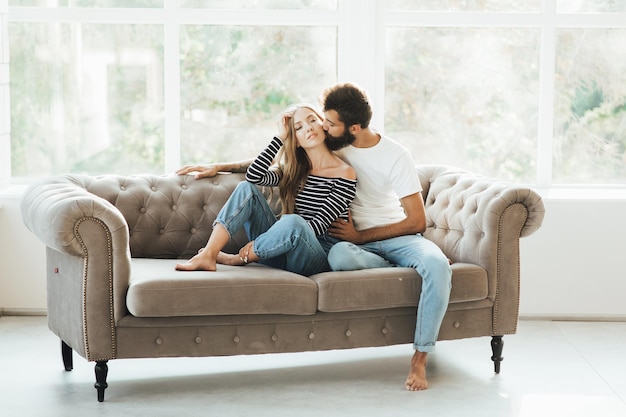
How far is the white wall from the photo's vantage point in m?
4.89

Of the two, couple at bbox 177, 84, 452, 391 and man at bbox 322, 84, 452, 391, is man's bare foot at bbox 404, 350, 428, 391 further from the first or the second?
couple at bbox 177, 84, 452, 391

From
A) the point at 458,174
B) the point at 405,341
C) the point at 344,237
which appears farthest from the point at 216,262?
the point at 458,174

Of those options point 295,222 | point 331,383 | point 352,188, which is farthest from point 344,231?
point 331,383

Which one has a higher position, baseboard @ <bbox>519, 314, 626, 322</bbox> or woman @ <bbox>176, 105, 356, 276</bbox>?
woman @ <bbox>176, 105, 356, 276</bbox>

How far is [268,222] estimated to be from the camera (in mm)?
3953

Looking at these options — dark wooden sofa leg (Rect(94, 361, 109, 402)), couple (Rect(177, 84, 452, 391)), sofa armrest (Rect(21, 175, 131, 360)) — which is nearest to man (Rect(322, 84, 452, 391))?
couple (Rect(177, 84, 452, 391))

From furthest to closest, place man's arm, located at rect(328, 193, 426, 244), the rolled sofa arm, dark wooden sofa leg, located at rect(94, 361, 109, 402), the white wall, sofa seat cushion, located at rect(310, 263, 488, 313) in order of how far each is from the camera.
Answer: the white wall → man's arm, located at rect(328, 193, 426, 244) → sofa seat cushion, located at rect(310, 263, 488, 313) → dark wooden sofa leg, located at rect(94, 361, 109, 402) → the rolled sofa arm

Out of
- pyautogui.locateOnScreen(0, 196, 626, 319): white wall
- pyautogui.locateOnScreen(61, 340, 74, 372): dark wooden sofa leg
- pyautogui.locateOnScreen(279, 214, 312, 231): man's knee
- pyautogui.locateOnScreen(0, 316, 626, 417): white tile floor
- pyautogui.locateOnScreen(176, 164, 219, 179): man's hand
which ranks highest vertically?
pyautogui.locateOnScreen(176, 164, 219, 179): man's hand

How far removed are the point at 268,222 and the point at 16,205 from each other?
1541mm

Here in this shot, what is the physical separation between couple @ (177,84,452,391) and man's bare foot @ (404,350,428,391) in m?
0.11

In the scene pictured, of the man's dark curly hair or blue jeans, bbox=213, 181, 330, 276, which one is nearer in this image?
blue jeans, bbox=213, 181, 330, 276

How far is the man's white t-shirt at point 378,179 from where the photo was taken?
3961mm

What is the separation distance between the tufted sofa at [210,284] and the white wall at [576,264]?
96cm

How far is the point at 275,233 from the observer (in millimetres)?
3727
